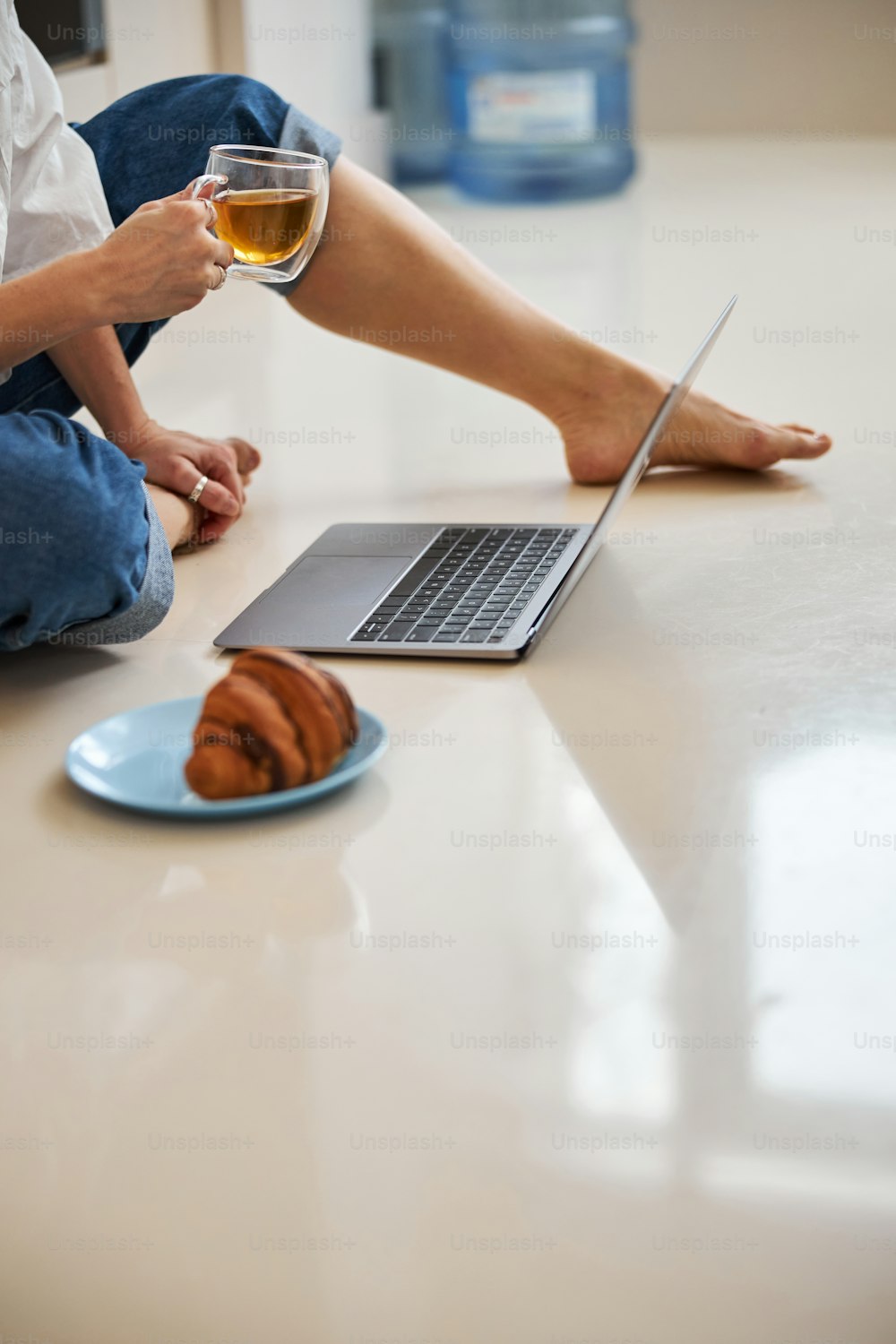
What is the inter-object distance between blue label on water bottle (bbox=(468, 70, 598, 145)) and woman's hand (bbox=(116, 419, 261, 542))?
2853mm

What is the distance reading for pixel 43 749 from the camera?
3.51ft

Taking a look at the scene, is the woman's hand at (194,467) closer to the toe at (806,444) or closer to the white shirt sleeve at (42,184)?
the white shirt sleeve at (42,184)

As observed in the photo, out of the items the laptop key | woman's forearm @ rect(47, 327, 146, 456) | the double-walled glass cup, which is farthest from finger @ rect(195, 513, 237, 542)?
the double-walled glass cup

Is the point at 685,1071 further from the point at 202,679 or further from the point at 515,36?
the point at 515,36

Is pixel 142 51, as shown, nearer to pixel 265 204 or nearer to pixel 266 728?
pixel 265 204

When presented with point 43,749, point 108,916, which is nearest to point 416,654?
point 43,749

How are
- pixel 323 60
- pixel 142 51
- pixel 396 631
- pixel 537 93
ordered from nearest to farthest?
pixel 396 631
pixel 142 51
pixel 323 60
pixel 537 93

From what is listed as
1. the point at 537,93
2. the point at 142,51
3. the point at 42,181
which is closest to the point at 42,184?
the point at 42,181

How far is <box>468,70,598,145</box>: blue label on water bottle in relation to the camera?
13.2ft

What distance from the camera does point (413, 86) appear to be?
4.29 metres

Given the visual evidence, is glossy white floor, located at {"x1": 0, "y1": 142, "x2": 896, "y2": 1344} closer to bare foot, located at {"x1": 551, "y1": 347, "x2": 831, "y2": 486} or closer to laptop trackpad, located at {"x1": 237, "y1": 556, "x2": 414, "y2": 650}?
laptop trackpad, located at {"x1": 237, "y1": 556, "x2": 414, "y2": 650}

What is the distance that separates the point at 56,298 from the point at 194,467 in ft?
1.49

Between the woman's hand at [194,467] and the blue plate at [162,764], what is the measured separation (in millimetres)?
442

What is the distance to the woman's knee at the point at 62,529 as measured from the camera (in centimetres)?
106
